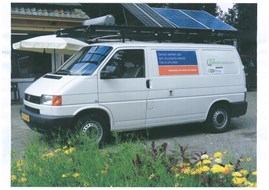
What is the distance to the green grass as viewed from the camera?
296cm

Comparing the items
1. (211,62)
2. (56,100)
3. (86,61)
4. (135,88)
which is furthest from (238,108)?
(56,100)

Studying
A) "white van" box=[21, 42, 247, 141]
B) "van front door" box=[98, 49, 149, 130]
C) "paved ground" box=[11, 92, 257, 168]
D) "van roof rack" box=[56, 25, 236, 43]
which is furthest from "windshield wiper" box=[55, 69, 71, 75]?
"paved ground" box=[11, 92, 257, 168]

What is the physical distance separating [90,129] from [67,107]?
49cm

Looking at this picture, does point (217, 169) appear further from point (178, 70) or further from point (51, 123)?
point (178, 70)

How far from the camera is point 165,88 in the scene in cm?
560

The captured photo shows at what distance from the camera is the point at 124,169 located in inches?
121

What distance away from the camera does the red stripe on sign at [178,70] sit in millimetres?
5596

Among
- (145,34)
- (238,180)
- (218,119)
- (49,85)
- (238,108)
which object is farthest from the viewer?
(238,108)

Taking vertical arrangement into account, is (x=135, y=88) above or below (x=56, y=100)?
above

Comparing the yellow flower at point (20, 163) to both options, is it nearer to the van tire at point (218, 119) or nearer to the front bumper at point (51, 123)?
the front bumper at point (51, 123)

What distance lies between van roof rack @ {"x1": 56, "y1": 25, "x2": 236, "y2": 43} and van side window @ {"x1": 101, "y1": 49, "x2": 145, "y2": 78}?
284mm

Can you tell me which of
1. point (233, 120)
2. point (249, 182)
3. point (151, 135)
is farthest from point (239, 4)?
point (233, 120)

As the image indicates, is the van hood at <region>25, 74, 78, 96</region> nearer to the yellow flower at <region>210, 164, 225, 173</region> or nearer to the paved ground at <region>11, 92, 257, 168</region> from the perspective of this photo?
the paved ground at <region>11, 92, 257, 168</region>

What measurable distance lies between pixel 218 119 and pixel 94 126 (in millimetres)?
2429
